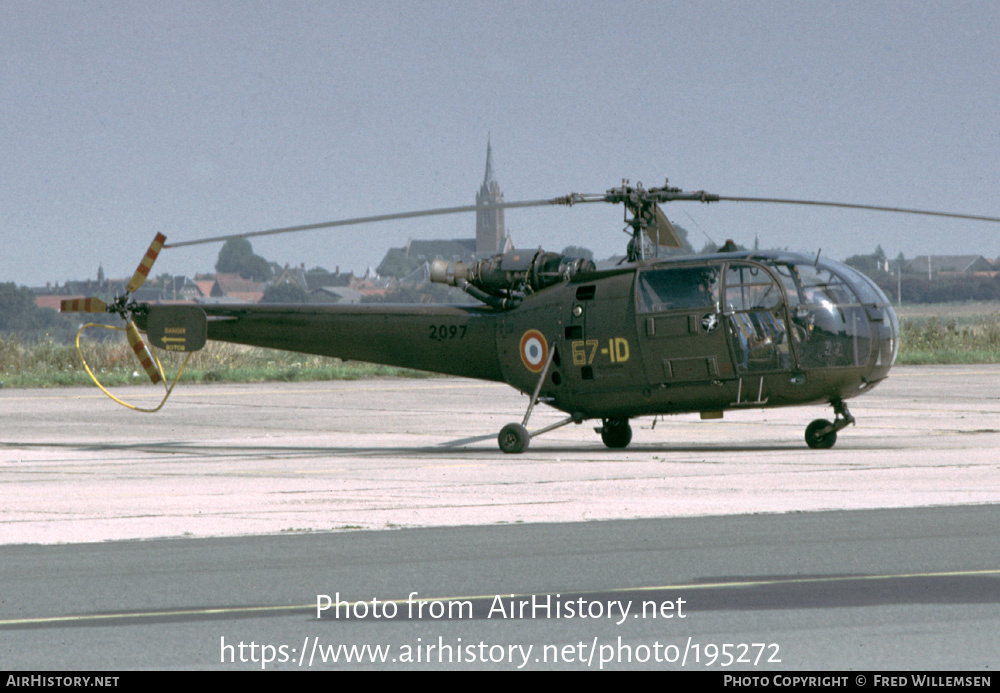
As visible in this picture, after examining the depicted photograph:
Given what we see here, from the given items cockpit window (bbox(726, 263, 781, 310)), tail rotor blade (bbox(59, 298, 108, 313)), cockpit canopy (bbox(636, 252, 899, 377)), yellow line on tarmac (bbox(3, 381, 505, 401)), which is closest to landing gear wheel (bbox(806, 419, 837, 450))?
cockpit canopy (bbox(636, 252, 899, 377))

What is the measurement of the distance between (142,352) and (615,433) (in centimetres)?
735

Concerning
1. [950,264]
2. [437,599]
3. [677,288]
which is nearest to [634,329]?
[677,288]

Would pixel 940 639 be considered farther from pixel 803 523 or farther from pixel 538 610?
pixel 803 523

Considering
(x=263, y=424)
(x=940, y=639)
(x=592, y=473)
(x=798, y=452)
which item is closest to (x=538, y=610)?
(x=940, y=639)

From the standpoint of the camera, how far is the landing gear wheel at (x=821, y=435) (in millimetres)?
17609

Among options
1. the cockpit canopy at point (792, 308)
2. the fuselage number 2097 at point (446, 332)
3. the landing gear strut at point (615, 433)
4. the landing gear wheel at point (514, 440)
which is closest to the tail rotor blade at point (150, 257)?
the fuselage number 2097 at point (446, 332)

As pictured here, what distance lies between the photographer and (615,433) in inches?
742

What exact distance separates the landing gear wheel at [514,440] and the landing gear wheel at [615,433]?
1434mm

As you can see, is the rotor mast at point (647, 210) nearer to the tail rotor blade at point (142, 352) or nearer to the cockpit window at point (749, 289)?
the cockpit window at point (749, 289)

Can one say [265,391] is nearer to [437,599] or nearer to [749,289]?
[749,289]

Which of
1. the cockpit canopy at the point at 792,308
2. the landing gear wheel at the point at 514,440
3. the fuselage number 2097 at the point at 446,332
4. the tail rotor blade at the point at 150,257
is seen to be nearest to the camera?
the cockpit canopy at the point at 792,308

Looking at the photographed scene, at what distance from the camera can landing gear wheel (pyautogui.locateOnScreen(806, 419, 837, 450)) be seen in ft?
57.8

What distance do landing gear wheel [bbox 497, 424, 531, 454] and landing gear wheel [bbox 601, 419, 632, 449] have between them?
1.43m

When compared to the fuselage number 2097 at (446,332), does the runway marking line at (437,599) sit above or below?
below
